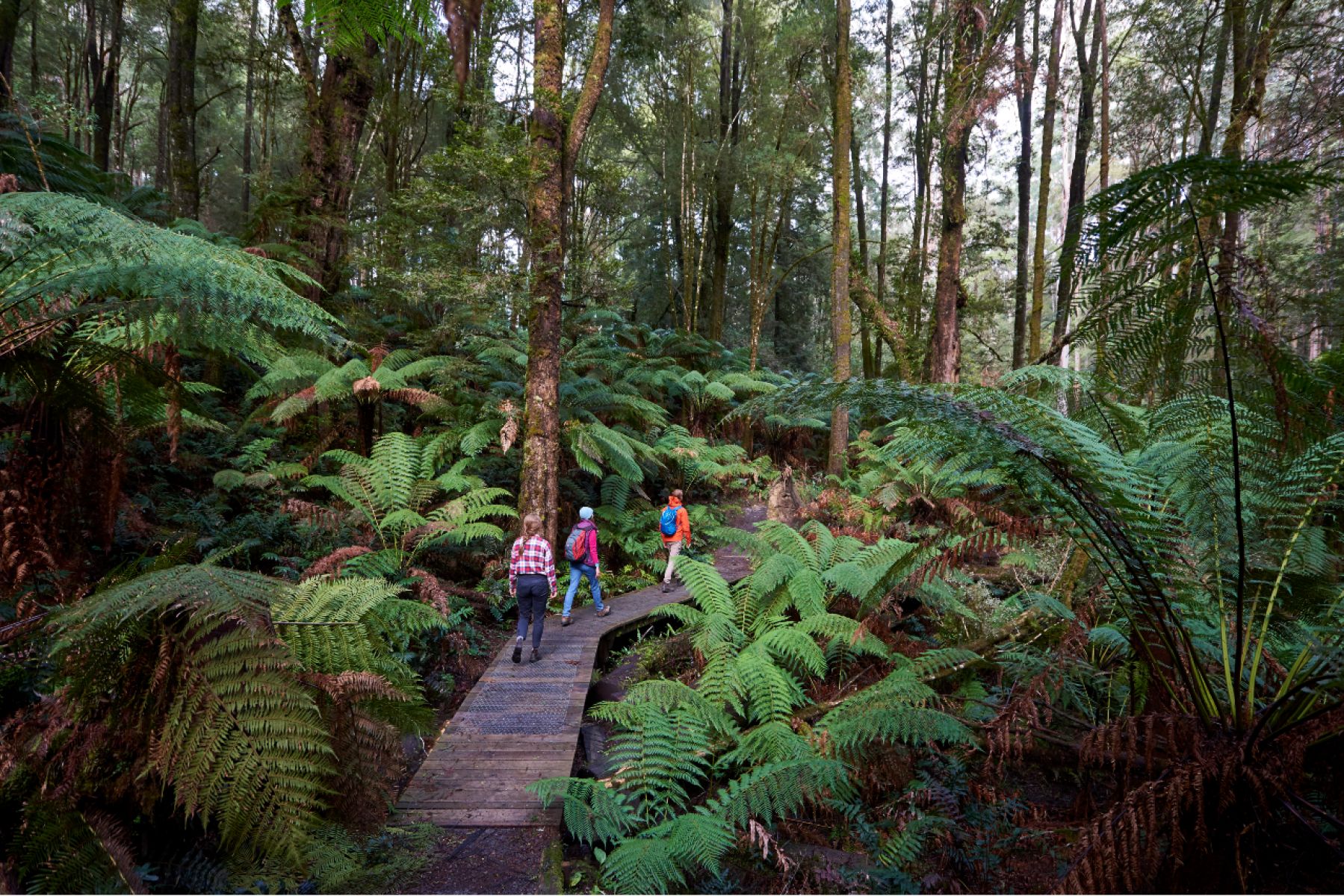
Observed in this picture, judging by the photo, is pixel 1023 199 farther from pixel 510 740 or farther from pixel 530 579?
pixel 510 740

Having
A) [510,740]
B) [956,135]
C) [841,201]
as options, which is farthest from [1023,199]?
[510,740]

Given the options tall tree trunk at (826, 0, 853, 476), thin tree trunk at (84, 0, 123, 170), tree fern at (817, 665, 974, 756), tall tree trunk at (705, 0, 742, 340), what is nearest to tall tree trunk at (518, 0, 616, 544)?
tree fern at (817, 665, 974, 756)

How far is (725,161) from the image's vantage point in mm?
14516

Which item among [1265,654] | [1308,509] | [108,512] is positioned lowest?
[1265,654]

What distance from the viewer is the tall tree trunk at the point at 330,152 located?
788cm

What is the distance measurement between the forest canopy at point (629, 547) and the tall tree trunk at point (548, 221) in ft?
0.15

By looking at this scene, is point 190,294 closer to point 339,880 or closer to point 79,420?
point 79,420

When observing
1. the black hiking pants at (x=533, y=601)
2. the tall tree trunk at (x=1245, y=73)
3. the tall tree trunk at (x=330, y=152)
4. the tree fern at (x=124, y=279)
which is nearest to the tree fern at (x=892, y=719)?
the black hiking pants at (x=533, y=601)

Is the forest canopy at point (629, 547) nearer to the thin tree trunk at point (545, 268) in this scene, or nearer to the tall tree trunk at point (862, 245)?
the thin tree trunk at point (545, 268)

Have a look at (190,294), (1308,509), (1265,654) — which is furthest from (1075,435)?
(190,294)

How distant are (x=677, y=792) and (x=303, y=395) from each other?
21.2ft

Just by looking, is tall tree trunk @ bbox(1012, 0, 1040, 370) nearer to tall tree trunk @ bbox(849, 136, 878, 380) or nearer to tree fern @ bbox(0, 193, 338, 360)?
tall tree trunk @ bbox(849, 136, 878, 380)

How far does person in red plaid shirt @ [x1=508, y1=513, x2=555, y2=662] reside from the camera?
16.7 feet

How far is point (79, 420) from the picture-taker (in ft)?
9.82
